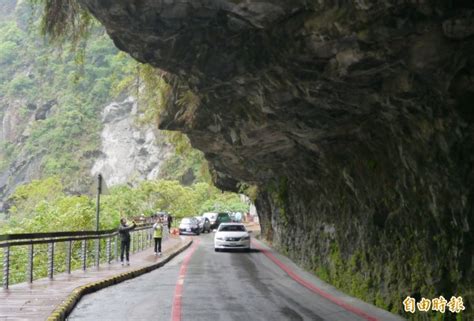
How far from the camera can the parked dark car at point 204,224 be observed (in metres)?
55.1

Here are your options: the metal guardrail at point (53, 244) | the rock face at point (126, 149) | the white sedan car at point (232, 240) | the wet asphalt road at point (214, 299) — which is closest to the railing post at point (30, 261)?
the metal guardrail at point (53, 244)

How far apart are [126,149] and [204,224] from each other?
5024 cm

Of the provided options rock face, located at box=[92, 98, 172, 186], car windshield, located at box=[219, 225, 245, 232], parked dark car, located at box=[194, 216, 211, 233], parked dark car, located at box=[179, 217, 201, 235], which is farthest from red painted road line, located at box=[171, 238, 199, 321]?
rock face, located at box=[92, 98, 172, 186]

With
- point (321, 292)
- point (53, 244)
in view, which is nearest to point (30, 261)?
point (53, 244)

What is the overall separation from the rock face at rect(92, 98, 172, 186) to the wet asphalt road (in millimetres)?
Result: 79826

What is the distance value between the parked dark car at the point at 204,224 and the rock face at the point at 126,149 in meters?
40.7

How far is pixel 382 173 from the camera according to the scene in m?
13.1

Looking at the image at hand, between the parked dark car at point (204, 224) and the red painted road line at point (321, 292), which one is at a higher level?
the parked dark car at point (204, 224)

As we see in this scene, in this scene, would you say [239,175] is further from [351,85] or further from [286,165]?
[351,85]

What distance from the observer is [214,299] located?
544 inches

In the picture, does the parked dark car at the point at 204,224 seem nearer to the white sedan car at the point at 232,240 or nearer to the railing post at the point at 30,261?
the white sedan car at the point at 232,240

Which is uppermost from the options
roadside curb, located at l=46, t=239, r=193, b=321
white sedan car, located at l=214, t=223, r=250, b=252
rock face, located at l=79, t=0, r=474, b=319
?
rock face, located at l=79, t=0, r=474, b=319

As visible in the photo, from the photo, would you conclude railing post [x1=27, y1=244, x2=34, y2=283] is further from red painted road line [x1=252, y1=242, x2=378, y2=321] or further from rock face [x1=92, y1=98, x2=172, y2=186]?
rock face [x1=92, y1=98, x2=172, y2=186]

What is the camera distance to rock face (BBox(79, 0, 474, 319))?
850 centimetres
